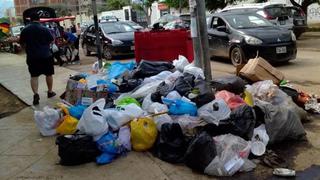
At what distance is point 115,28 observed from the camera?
18.2 meters

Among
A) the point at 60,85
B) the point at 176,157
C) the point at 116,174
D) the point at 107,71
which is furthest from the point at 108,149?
the point at 60,85

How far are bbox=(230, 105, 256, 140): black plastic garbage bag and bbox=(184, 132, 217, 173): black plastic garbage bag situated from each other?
49 centimetres

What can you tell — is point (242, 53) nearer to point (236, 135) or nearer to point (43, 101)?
point (43, 101)

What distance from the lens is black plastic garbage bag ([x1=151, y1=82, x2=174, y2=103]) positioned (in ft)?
20.8

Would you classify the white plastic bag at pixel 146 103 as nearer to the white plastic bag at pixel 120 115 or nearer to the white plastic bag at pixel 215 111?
the white plastic bag at pixel 120 115

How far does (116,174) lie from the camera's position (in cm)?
487

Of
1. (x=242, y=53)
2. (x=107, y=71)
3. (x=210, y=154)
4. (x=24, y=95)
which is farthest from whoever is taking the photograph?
(x=242, y=53)

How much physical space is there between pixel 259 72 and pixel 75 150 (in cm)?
364

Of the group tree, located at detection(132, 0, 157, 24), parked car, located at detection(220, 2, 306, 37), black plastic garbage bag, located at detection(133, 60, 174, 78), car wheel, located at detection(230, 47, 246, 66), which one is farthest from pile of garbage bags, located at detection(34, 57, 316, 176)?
tree, located at detection(132, 0, 157, 24)

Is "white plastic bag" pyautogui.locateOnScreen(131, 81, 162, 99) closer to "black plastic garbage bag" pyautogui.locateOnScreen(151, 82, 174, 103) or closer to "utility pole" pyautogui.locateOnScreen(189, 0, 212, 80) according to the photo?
"black plastic garbage bag" pyautogui.locateOnScreen(151, 82, 174, 103)

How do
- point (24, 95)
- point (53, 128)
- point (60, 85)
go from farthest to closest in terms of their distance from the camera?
point (60, 85) < point (24, 95) < point (53, 128)

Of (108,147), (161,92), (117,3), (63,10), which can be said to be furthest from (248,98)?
(63,10)

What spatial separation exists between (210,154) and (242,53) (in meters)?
7.42

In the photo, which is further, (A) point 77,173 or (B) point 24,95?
(B) point 24,95
